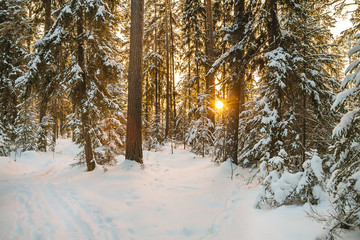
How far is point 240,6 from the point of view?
7.53 meters

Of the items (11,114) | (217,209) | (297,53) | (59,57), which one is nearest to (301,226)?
(217,209)

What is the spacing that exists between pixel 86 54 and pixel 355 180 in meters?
8.13

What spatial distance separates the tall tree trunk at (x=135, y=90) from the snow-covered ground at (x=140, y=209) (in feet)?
2.20

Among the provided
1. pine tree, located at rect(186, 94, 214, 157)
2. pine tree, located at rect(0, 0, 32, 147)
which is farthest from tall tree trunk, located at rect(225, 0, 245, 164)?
pine tree, located at rect(0, 0, 32, 147)

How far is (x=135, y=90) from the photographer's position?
716cm

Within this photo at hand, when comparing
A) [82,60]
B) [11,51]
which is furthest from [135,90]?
[11,51]

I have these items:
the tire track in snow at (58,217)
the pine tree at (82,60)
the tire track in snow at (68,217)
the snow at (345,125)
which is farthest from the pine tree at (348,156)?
the pine tree at (82,60)

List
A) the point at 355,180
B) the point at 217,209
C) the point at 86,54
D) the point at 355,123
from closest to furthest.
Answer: the point at 355,180, the point at 355,123, the point at 217,209, the point at 86,54

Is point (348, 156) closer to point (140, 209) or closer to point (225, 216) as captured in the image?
point (225, 216)

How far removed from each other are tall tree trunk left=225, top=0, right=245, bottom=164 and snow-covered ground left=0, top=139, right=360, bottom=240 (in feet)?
3.16

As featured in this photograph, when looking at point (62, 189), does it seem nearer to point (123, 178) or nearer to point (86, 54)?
point (123, 178)

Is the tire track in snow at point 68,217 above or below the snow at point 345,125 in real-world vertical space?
below

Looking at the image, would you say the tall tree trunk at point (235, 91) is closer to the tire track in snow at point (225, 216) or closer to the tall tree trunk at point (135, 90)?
the tire track in snow at point (225, 216)

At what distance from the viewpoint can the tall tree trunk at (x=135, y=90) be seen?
7125 mm
